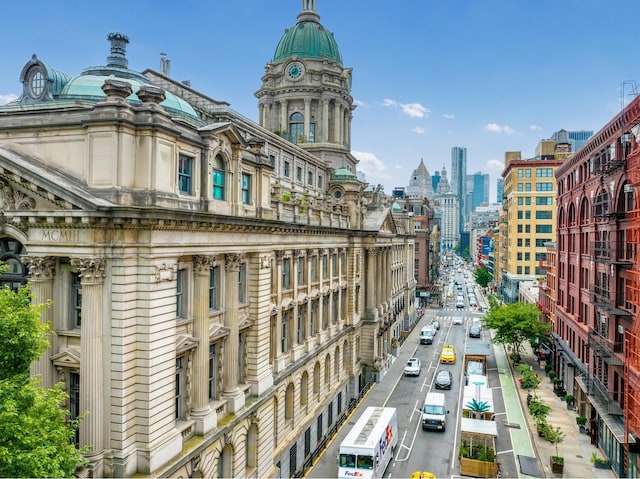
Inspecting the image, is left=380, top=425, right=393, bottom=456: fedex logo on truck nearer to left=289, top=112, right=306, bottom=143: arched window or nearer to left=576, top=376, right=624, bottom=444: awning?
left=576, top=376, right=624, bottom=444: awning

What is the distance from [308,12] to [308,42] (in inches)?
266

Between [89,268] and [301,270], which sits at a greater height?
[89,268]

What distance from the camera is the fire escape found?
92.5 feet

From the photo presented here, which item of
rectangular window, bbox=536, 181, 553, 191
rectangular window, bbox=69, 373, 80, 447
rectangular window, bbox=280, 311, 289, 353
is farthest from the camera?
rectangular window, bbox=536, 181, 553, 191

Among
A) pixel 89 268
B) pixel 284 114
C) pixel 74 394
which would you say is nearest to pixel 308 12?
pixel 284 114

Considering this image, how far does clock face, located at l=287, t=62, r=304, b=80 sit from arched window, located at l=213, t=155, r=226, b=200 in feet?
164

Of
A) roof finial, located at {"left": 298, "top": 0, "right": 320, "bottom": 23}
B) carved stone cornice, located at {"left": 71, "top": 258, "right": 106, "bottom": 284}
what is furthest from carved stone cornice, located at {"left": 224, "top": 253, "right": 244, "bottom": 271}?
roof finial, located at {"left": 298, "top": 0, "right": 320, "bottom": 23}

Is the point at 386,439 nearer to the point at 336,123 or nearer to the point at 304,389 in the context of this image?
the point at 304,389

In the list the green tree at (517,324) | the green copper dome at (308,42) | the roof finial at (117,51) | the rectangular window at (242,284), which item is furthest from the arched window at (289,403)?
the green copper dome at (308,42)

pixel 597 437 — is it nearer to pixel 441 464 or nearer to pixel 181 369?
pixel 441 464

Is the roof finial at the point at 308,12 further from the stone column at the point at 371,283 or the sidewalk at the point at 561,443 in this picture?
the sidewalk at the point at 561,443

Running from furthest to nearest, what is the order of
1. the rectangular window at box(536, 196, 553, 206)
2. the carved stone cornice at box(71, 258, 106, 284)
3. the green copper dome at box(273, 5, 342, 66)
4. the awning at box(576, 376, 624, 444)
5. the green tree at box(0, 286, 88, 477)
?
the rectangular window at box(536, 196, 553, 206), the green copper dome at box(273, 5, 342, 66), the awning at box(576, 376, 624, 444), the carved stone cornice at box(71, 258, 106, 284), the green tree at box(0, 286, 88, 477)

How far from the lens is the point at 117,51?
2711 cm

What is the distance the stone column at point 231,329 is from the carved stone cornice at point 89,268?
27.0ft
